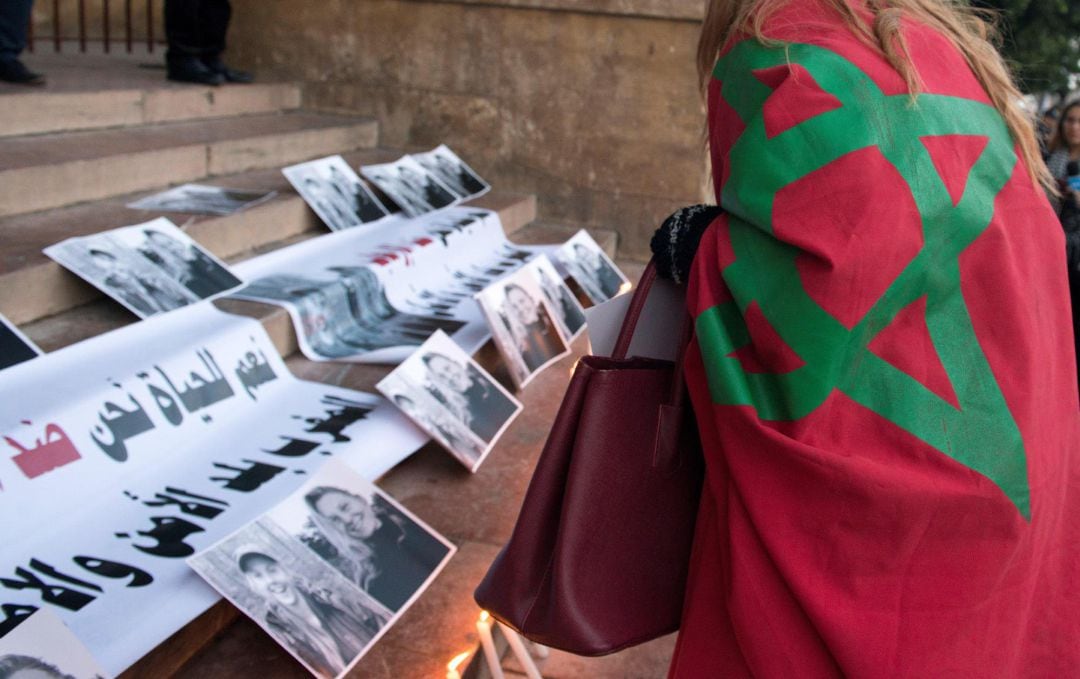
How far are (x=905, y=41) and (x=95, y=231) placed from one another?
2.82 meters

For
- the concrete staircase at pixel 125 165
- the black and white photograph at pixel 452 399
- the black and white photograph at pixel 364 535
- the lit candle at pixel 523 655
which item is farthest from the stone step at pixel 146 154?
the lit candle at pixel 523 655

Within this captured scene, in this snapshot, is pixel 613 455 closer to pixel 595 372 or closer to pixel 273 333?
pixel 595 372

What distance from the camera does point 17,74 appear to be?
4344 mm

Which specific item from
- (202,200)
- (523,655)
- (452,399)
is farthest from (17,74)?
(523,655)

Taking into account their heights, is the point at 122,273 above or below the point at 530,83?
below

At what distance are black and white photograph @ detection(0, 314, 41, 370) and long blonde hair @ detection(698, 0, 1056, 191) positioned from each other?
193 cm

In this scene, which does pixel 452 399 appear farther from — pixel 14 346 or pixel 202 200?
pixel 202 200

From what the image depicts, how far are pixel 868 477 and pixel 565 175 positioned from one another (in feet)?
16.0

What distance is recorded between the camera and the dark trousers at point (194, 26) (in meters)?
5.32

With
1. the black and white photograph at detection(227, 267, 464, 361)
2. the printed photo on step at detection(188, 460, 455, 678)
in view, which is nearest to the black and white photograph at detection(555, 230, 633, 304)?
the black and white photograph at detection(227, 267, 464, 361)

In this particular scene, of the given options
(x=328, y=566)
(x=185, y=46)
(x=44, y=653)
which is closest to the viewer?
Result: (x=44, y=653)

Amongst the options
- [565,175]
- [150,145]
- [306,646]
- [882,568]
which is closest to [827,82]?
[882,568]

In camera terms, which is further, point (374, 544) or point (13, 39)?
point (13, 39)

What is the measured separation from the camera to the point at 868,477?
4.75ft
